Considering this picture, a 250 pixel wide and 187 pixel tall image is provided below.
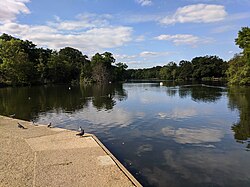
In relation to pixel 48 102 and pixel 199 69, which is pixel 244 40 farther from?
pixel 199 69

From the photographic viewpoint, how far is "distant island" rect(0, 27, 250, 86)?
65.4 metres

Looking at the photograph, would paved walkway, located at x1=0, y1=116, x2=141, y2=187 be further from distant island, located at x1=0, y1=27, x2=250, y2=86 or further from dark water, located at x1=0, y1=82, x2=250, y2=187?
distant island, located at x1=0, y1=27, x2=250, y2=86

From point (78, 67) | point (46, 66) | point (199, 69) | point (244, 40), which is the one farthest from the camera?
point (199, 69)

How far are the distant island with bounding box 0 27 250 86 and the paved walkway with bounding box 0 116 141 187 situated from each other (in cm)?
5169

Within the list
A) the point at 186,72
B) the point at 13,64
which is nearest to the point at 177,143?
the point at 13,64

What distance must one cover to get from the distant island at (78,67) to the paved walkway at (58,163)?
51.7 metres

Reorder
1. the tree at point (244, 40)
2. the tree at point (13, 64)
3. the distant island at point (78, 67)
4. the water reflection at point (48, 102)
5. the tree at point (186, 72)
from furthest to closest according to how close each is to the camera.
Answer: the tree at point (186, 72), the tree at point (13, 64), the distant island at point (78, 67), the tree at point (244, 40), the water reflection at point (48, 102)

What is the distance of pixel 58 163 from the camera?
970 cm

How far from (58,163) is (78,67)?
4009 inches

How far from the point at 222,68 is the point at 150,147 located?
4147 inches

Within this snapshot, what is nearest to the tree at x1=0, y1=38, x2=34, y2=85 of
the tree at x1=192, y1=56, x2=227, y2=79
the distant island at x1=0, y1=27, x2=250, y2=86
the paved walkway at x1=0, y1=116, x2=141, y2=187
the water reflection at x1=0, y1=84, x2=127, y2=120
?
the distant island at x1=0, y1=27, x2=250, y2=86

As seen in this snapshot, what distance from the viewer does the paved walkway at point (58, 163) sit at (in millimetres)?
8109

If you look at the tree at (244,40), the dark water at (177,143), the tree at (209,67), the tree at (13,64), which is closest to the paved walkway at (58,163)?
the dark water at (177,143)

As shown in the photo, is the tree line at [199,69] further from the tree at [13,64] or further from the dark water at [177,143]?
the dark water at [177,143]
